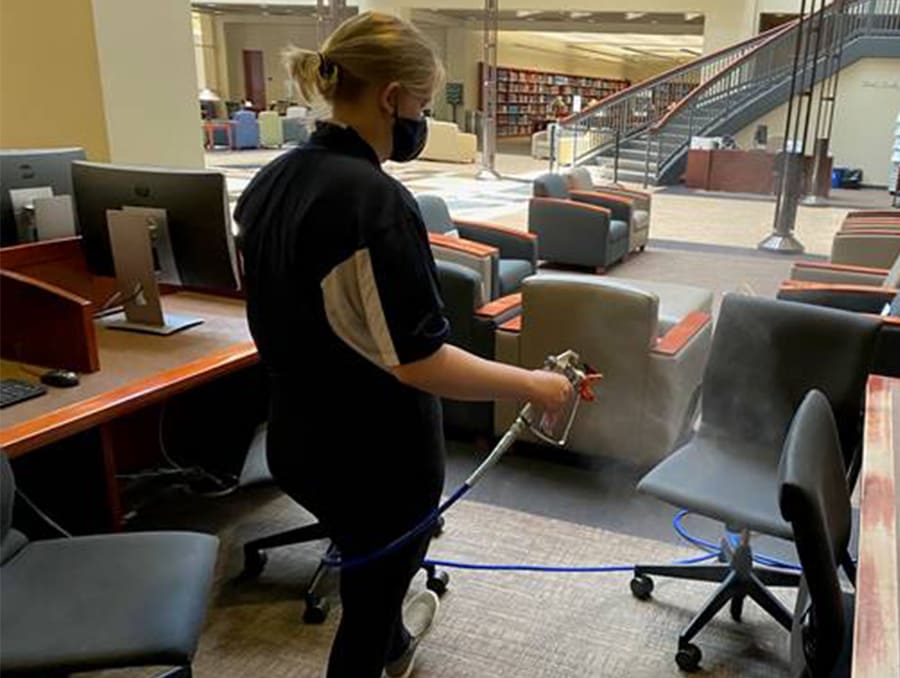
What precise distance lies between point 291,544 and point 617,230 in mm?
4816

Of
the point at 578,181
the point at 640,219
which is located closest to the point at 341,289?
the point at 578,181

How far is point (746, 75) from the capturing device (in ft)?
39.8

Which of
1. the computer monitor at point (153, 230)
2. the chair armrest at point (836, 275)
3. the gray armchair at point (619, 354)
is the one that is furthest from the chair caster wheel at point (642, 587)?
the chair armrest at point (836, 275)

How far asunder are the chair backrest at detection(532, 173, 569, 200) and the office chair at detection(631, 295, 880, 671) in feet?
14.5

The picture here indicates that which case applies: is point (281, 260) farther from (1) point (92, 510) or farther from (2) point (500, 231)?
(2) point (500, 231)

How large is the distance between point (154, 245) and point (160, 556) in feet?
3.36

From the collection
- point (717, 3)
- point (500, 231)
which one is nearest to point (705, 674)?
point (500, 231)

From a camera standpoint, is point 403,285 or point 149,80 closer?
point 403,285

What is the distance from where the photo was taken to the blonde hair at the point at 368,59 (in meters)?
1.26

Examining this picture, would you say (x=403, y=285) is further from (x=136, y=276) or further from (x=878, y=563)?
(x=136, y=276)

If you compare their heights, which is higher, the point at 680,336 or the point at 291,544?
the point at 680,336

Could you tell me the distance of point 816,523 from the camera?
1.25 metres

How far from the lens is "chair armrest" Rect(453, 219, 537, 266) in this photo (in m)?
5.08

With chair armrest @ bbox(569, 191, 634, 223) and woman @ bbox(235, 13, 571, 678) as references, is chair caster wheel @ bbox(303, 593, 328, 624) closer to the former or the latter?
woman @ bbox(235, 13, 571, 678)
